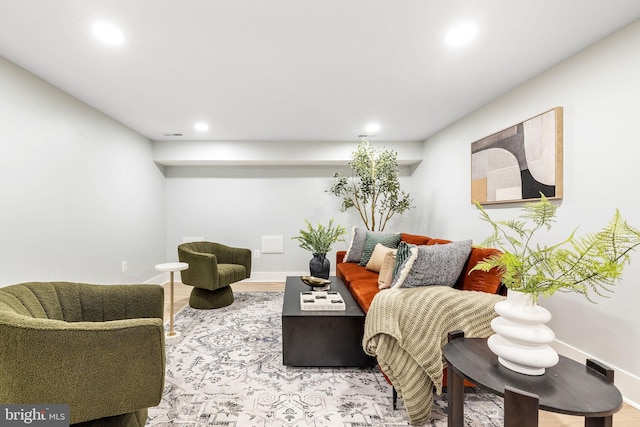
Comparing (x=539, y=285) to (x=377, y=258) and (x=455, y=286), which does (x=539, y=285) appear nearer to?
(x=455, y=286)

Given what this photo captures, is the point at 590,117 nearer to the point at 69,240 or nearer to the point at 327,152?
the point at 327,152

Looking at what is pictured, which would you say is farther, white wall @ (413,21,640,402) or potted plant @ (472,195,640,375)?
white wall @ (413,21,640,402)

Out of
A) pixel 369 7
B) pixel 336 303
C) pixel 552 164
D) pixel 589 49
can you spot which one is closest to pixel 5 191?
pixel 336 303

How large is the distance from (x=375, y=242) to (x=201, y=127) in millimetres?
2663

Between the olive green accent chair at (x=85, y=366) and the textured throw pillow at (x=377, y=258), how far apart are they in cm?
236

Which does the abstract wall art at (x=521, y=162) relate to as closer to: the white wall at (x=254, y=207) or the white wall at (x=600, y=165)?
the white wall at (x=600, y=165)

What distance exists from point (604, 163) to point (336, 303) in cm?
206

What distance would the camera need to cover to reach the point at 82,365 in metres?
1.07

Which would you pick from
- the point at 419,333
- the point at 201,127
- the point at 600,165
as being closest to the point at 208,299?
the point at 201,127

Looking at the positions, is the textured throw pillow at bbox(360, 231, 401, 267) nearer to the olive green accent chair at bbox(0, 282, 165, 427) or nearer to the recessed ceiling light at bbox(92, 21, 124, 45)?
the olive green accent chair at bbox(0, 282, 165, 427)

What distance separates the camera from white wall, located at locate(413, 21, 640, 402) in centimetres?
173

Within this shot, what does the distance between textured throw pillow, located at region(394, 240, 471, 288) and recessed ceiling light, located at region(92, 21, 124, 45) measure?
2.37m

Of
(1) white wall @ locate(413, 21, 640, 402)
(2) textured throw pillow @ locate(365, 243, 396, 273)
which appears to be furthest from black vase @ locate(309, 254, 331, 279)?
(1) white wall @ locate(413, 21, 640, 402)

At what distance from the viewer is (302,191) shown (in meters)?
4.79
